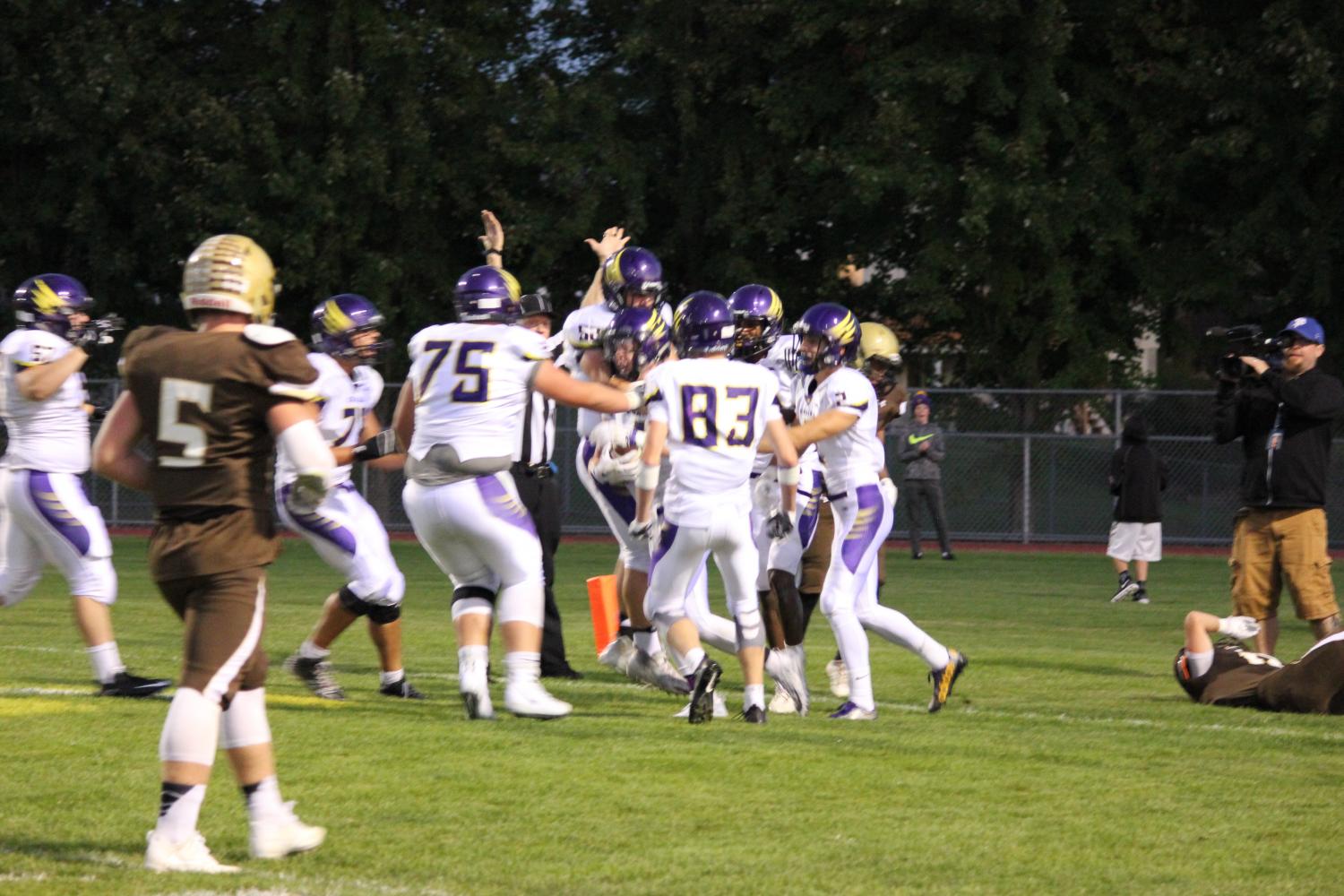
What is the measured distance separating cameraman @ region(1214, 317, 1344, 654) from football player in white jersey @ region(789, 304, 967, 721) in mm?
2309

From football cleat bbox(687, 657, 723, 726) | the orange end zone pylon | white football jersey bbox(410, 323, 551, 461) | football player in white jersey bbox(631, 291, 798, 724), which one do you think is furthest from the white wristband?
the orange end zone pylon

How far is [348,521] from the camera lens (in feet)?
27.9

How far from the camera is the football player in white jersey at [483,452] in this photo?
767 centimetres

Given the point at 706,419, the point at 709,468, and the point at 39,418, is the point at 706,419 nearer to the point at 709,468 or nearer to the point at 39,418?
the point at 709,468

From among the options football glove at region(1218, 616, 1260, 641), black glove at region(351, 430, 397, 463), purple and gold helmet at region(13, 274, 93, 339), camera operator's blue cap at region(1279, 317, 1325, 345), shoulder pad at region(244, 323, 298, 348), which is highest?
camera operator's blue cap at region(1279, 317, 1325, 345)

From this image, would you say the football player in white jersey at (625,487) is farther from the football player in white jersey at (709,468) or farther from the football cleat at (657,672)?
the football player in white jersey at (709,468)

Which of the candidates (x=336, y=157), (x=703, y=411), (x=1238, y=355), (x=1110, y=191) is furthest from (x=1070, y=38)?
(x=703, y=411)

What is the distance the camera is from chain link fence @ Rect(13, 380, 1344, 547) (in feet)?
78.1

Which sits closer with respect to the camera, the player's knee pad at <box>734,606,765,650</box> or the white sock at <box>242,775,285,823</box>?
the white sock at <box>242,775,285,823</box>

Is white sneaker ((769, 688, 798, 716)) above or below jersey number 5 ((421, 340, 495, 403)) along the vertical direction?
below

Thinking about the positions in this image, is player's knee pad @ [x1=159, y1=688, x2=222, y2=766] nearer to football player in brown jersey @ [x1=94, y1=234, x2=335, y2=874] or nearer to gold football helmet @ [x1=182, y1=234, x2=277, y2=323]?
football player in brown jersey @ [x1=94, y1=234, x2=335, y2=874]

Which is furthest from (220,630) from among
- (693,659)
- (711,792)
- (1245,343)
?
(1245,343)

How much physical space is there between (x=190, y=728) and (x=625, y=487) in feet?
15.7

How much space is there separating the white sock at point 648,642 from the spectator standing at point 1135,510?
832 cm
